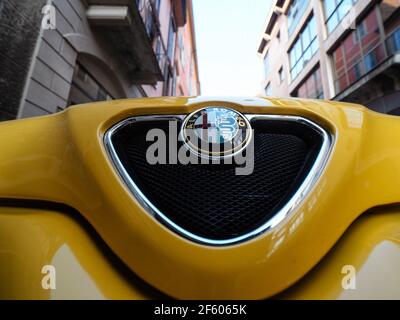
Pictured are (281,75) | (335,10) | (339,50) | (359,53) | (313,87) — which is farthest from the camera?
(281,75)

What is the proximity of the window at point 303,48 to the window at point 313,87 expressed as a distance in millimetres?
908

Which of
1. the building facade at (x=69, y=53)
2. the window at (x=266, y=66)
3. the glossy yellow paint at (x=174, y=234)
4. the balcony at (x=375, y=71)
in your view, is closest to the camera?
the glossy yellow paint at (x=174, y=234)

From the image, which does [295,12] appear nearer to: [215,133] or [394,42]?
[394,42]

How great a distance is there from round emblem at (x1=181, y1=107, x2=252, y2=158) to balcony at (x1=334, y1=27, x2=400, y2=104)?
905 cm

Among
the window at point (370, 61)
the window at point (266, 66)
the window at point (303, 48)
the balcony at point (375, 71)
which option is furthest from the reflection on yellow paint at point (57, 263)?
the window at point (266, 66)

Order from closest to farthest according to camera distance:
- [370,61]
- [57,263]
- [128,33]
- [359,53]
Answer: [57,263]
[128,33]
[370,61]
[359,53]

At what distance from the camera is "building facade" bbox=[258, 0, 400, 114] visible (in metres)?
8.32

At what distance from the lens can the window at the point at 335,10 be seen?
1057cm

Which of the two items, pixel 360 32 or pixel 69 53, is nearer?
pixel 69 53

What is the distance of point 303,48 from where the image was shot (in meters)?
14.2

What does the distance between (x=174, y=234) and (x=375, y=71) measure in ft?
32.5

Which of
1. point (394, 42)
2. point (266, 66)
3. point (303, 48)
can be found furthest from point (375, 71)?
point (266, 66)

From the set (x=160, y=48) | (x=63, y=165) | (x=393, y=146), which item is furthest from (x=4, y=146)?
(x=160, y=48)

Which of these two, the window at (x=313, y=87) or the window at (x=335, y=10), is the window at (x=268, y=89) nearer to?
the window at (x=313, y=87)
